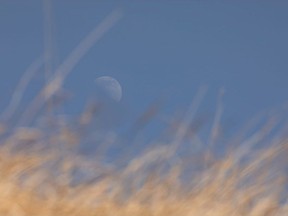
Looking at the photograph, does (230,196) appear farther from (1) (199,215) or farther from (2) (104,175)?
(2) (104,175)

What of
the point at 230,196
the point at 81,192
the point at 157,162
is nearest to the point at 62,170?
the point at 81,192

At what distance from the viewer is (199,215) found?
2.56 meters

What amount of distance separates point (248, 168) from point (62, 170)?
600mm

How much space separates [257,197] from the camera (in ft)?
9.00

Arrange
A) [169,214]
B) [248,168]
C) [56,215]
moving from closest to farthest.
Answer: [56,215], [169,214], [248,168]

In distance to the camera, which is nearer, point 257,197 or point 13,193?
point 13,193

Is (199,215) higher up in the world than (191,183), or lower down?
lower down

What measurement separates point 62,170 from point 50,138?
120 millimetres

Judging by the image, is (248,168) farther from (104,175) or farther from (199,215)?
(104,175)

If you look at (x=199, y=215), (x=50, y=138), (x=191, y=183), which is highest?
(x=50, y=138)

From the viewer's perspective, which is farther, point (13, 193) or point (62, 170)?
point (62, 170)

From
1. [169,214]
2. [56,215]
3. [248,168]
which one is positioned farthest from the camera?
[248,168]

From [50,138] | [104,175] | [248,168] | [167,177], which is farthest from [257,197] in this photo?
[50,138]

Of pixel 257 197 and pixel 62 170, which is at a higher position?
pixel 62 170
